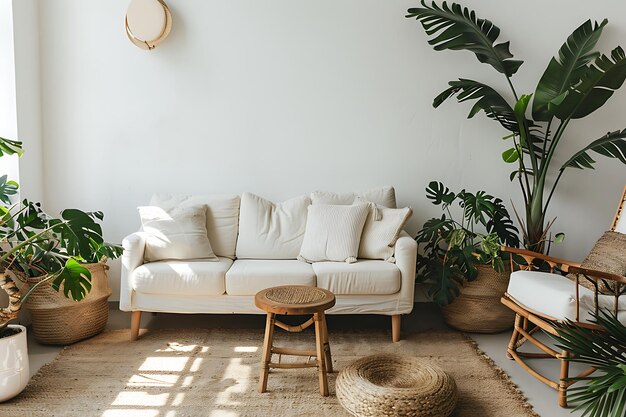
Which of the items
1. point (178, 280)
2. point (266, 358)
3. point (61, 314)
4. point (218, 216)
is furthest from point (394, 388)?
point (61, 314)

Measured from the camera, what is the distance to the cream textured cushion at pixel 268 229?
3.94 m

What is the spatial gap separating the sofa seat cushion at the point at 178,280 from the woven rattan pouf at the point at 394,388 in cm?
114

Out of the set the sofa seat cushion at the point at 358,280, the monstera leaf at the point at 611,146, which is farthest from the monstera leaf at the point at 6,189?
the monstera leaf at the point at 611,146

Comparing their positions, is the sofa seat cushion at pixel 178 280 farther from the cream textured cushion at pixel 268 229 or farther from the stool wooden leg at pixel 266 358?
the stool wooden leg at pixel 266 358

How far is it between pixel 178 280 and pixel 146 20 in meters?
1.93

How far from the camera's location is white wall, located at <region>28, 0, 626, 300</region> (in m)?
4.11

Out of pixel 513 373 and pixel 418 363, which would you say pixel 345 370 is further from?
pixel 513 373

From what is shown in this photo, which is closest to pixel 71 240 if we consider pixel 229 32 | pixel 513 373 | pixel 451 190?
pixel 229 32

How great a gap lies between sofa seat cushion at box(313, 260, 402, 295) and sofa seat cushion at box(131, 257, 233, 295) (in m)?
0.66

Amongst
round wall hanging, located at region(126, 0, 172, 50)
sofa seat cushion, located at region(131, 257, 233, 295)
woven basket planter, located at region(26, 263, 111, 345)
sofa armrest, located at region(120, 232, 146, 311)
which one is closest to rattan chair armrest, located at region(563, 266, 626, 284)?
sofa seat cushion, located at region(131, 257, 233, 295)

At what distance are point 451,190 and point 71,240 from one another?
9.33 ft

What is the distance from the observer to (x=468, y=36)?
3.79 meters

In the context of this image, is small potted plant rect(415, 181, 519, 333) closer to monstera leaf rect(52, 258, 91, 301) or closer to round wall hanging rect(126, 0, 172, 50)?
monstera leaf rect(52, 258, 91, 301)

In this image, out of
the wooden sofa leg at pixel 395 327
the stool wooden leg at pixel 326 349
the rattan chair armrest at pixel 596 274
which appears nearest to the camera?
the rattan chair armrest at pixel 596 274
